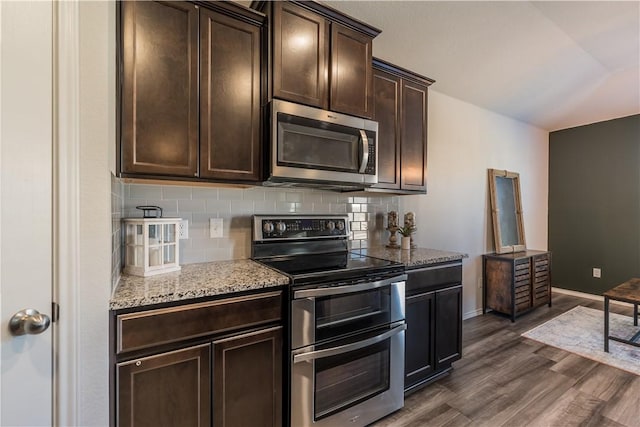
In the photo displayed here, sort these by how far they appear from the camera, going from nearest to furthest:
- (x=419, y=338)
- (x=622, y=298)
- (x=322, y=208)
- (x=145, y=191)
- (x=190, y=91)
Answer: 1. (x=190, y=91)
2. (x=145, y=191)
3. (x=419, y=338)
4. (x=322, y=208)
5. (x=622, y=298)

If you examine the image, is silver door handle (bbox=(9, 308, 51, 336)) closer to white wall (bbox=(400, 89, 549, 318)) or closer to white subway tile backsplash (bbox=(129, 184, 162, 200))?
white subway tile backsplash (bbox=(129, 184, 162, 200))

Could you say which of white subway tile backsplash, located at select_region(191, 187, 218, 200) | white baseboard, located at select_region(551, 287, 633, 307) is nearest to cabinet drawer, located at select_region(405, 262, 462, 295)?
white subway tile backsplash, located at select_region(191, 187, 218, 200)

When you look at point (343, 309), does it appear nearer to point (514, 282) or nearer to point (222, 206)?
point (222, 206)

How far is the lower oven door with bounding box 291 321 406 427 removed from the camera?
155cm

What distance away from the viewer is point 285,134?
1.70 meters

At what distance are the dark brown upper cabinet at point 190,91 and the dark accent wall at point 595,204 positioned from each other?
5.27 metres

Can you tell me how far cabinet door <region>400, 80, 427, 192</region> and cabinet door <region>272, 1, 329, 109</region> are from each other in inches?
33.9

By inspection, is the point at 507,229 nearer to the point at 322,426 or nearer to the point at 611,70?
the point at 611,70

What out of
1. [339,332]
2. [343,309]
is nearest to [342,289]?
[343,309]

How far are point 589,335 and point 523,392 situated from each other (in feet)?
5.41

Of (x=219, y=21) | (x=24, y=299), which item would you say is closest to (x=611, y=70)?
(x=219, y=21)

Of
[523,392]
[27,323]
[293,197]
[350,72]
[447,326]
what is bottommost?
[523,392]

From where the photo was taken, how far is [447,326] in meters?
2.24

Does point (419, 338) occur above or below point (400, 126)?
below
